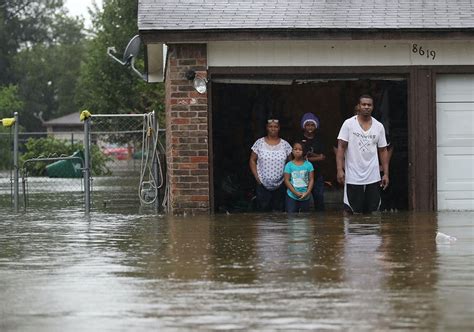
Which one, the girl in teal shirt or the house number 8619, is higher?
the house number 8619

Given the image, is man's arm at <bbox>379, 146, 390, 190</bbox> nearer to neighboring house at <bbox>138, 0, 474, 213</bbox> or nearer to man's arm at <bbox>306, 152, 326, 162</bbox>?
man's arm at <bbox>306, 152, 326, 162</bbox>

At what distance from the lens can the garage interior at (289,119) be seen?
19547 mm

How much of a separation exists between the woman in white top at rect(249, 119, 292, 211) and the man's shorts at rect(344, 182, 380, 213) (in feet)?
3.92

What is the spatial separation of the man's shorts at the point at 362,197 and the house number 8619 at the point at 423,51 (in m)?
2.18

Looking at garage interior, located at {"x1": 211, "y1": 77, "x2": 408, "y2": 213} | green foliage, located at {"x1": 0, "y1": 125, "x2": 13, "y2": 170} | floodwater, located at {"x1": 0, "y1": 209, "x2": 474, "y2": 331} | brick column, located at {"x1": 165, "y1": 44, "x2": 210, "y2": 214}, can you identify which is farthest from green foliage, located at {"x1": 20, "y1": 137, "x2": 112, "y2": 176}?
floodwater, located at {"x1": 0, "y1": 209, "x2": 474, "y2": 331}

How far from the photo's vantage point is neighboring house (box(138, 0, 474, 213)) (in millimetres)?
17234

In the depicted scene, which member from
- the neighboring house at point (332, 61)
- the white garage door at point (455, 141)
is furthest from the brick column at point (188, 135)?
the white garage door at point (455, 141)

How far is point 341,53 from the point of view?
1784 cm

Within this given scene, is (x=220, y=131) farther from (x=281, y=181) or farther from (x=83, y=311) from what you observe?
(x=83, y=311)

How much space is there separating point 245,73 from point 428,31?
2586 mm

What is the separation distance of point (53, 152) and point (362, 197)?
27.5 metres

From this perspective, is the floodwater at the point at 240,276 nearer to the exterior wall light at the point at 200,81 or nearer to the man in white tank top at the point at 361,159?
the man in white tank top at the point at 361,159

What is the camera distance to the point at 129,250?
1220 centimetres

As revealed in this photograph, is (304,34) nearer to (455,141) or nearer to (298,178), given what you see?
(298,178)
